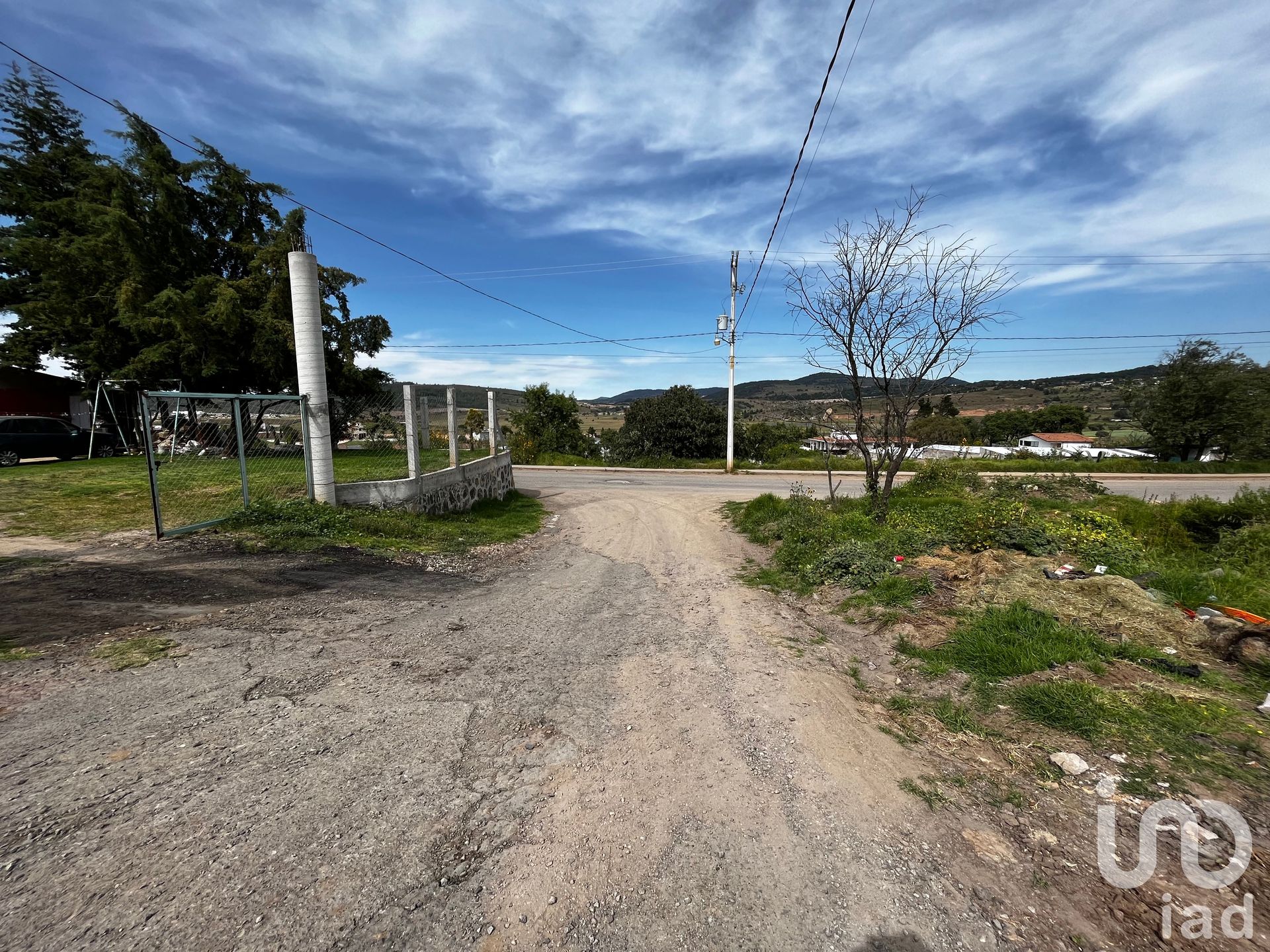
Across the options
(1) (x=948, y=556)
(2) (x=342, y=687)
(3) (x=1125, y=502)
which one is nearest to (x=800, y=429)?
(3) (x=1125, y=502)

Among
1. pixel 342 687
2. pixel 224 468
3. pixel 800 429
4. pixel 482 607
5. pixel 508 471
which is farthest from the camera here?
pixel 800 429

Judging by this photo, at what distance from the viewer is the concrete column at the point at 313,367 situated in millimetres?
7938

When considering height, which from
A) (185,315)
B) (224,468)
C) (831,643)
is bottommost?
(831,643)

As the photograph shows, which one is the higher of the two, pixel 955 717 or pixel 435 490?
pixel 435 490

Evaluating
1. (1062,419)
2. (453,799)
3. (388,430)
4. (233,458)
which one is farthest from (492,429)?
(1062,419)

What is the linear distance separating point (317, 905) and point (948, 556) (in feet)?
22.4

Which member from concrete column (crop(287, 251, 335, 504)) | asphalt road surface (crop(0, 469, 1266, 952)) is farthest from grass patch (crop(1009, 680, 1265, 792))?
concrete column (crop(287, 251, 335, 504))

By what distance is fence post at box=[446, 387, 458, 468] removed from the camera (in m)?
10.5

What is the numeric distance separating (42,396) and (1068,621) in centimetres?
3364

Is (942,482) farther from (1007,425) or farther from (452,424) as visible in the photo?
(1007,425)

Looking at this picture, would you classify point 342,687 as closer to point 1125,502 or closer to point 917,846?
point 917,846

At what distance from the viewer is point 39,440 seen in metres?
14.8

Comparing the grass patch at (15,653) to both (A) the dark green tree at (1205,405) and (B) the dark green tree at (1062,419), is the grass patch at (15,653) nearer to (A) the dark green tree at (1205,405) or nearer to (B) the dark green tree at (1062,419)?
(A) the dark green tree at (1205,405)

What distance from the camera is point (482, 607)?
5.37m
